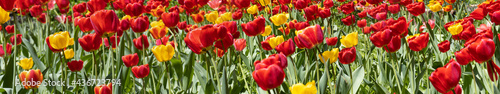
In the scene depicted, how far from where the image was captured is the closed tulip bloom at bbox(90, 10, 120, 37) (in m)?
1.34

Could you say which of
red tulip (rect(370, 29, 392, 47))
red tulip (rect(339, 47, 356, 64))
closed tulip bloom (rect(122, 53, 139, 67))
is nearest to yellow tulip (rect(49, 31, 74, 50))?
closed tulip bloom (rect(122, 53, 139, 67))

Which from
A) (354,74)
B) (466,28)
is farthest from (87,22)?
(466,28)

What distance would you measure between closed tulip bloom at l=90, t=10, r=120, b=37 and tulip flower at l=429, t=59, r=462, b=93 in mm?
971

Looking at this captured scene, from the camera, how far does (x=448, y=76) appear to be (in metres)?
0.90

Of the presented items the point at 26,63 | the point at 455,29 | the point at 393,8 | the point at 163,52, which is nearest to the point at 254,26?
the point at 163,52

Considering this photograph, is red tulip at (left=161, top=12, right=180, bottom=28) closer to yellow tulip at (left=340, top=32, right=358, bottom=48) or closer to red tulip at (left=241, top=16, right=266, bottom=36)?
red tulip at (left=241, top=16, right=266, bottom=36)

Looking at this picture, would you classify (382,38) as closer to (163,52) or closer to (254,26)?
(254,26)

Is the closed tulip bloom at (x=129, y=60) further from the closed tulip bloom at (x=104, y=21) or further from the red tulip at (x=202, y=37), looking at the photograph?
the red tulip at (x=202, y=37)

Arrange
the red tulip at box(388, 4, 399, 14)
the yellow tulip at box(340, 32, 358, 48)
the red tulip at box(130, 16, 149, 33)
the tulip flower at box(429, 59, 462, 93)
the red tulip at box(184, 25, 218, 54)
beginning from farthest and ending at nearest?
1. the red tulip at box(388, 4, 399, 14)
2. the red tulip at box(130, 16, 149, 33)
3. the yellow tulip at box(340, 32, 358, 48)
4. the red tulip at box(184, 25, 218, 54)
5. the tulip flower at box(429, 59, 462, 93)

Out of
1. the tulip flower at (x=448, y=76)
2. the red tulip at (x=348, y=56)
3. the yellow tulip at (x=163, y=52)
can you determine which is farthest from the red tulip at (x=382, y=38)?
the yellow tulip at (x=163, y=52)

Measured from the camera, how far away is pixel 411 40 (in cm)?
139

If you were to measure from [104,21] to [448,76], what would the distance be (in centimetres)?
103

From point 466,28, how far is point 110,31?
1265 millimetres

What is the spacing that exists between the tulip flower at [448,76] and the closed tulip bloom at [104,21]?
0.97m
